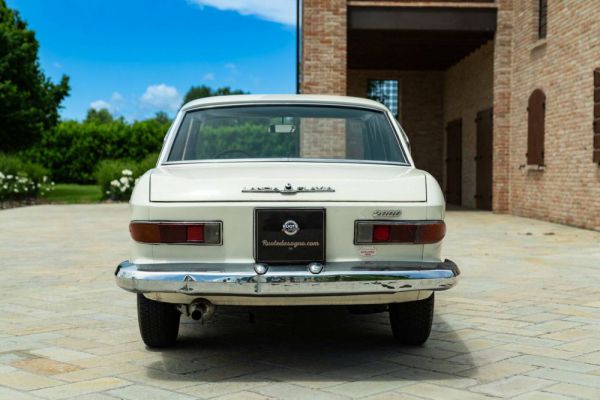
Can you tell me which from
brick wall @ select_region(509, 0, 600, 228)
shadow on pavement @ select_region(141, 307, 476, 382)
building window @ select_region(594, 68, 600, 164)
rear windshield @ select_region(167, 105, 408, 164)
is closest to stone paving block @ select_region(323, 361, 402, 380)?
shadow on pavement @ select_region(141, 307, 476, 382)

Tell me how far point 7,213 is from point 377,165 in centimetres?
1595

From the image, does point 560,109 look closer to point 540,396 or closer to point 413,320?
point 413,320

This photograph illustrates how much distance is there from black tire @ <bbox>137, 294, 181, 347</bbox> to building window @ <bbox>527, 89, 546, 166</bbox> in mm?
12689

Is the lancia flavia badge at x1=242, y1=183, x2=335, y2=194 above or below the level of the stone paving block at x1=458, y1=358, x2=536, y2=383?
above

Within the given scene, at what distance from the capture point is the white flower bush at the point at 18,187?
73.5 ft

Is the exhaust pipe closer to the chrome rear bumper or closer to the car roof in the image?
the chrome rear bumper

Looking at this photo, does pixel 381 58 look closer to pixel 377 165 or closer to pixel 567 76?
pixel 567 76

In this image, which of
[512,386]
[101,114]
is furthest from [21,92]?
[101,114]

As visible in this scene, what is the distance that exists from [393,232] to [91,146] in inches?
1267

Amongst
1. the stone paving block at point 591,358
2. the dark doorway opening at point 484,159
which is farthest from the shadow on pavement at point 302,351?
the dark doorway opening at point 484,159

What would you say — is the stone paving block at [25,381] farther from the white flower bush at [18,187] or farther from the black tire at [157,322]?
the white flower bush at [18,187]

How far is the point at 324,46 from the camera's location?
1780cm

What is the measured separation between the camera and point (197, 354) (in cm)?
466

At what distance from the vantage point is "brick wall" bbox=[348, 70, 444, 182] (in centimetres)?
2544
